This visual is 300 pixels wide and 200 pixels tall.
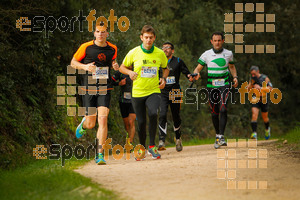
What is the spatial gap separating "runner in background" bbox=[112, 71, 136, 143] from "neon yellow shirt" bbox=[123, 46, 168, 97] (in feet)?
9.56

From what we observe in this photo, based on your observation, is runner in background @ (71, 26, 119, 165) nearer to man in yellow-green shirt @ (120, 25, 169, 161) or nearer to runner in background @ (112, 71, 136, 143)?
man in yellow-green shirt @ (120, 25, 169, 161)

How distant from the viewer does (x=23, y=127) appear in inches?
470

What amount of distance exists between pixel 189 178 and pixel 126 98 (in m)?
5.85

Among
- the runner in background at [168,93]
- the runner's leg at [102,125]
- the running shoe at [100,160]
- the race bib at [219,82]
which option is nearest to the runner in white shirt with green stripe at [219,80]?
the race bib at [219,82]

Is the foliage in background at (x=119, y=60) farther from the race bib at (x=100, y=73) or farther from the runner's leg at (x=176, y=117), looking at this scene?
the runner's leg at (x=176, y=117)

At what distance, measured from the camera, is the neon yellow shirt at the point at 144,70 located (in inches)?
397

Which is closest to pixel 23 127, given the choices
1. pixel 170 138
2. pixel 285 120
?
pixel 170 138

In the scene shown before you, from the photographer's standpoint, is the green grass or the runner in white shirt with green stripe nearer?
the green grass

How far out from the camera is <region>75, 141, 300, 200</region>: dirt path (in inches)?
249

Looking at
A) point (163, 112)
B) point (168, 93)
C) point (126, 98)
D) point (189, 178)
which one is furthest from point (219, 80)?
point (189, 178)

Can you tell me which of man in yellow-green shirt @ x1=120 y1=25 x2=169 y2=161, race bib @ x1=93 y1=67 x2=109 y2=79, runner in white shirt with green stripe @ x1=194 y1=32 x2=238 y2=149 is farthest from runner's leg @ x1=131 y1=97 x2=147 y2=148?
runner in white shirt with green stripe @ x1=194 y1=32 x2=238 y2=149

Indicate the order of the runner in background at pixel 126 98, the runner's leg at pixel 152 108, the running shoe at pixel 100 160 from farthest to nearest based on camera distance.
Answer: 1. the runner in background at pixel 126 98
2. the runner's leg at pixel 152 108
3. the running shoe at pixel 100 160

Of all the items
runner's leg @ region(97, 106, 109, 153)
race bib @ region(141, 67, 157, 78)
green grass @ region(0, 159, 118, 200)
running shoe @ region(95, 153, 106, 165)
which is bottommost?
green grass @ region(0, 159, 118, 200)

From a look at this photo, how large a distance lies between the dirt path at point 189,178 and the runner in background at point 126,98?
3106 millimetres
